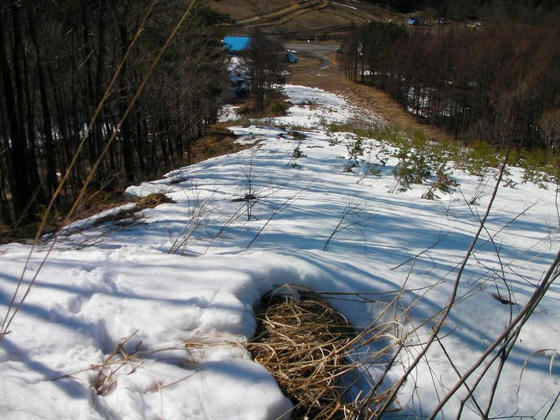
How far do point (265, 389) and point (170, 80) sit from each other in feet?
30.9

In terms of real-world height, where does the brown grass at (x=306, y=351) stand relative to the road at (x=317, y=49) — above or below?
below

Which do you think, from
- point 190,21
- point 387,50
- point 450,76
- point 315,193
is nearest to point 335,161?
point 315,193

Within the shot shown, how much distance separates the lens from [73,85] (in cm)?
733

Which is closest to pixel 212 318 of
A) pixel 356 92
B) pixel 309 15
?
pixel 356 92

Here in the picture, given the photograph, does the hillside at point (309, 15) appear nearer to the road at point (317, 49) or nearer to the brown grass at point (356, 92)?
the road at point (317, 49)

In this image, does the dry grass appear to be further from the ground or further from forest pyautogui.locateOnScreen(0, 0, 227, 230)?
forest pyautogui.locateOnScreen(0, 0, 227, 230)

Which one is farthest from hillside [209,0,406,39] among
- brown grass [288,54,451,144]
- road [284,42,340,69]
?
brown grass [288,54,451,144]

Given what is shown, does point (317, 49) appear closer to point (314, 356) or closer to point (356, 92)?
point (356, 92)

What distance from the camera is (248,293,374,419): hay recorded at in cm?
98

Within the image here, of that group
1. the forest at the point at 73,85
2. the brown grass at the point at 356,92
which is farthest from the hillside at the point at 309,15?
the forest at the point at 73,85

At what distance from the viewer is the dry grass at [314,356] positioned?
976 mm

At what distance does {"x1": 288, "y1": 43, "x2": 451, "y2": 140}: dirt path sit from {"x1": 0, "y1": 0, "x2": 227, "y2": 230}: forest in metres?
19.2

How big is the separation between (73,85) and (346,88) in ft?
111

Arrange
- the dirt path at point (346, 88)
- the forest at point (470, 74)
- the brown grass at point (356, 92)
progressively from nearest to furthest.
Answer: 1. the forest at point (470, 74)
2. the brown grass at point (356, 92)
3. the dirt path at point (346, 88)
